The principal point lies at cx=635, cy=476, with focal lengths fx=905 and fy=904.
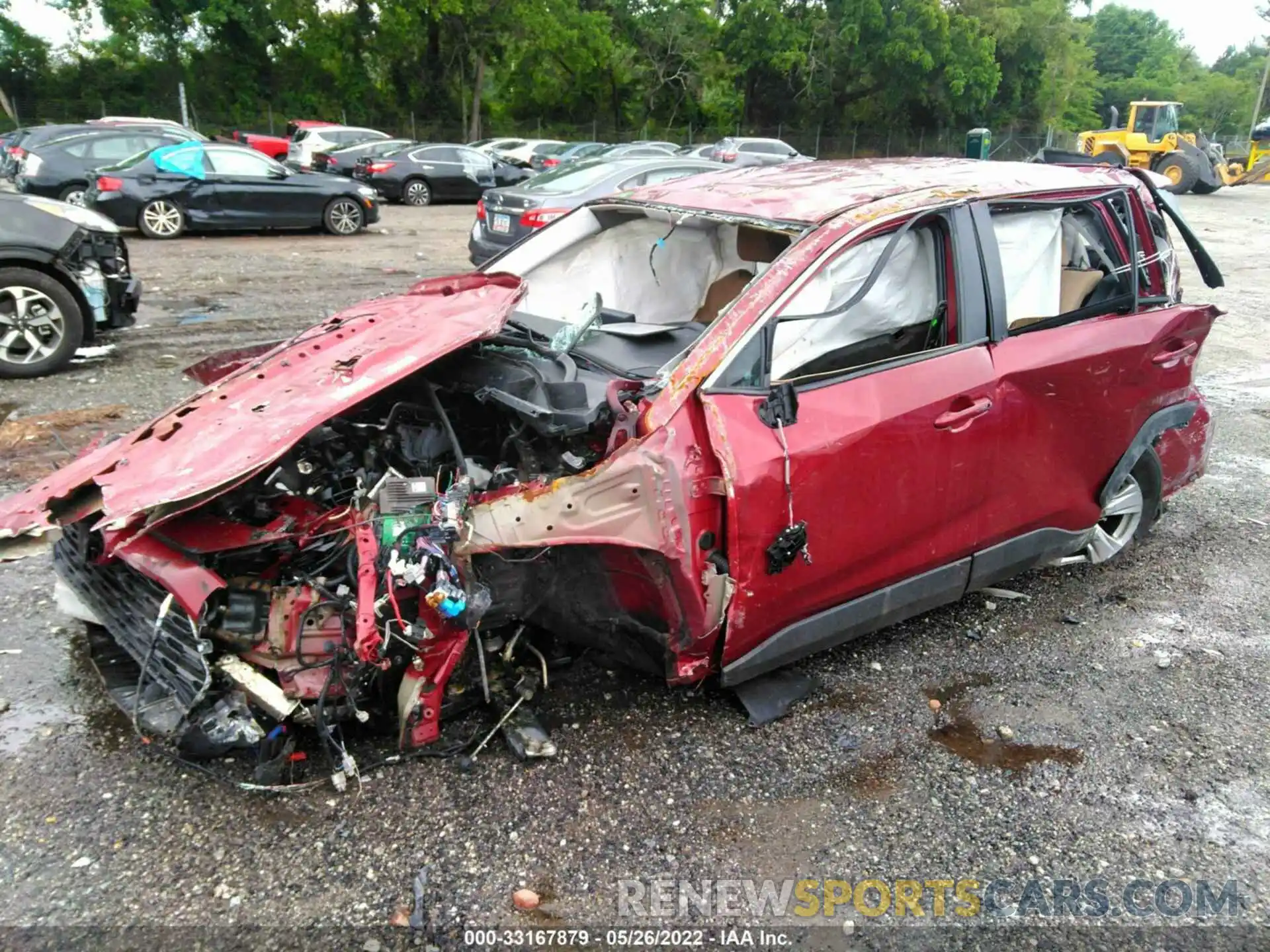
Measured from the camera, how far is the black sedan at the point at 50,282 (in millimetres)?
6309

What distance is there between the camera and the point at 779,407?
2.84 metres

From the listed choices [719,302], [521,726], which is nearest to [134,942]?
[521,726]

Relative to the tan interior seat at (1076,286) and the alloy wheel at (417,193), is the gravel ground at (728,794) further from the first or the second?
the alloy wheel at (417,193)

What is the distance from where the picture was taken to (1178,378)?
3957 millimetres

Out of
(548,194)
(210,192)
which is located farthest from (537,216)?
(210,192)

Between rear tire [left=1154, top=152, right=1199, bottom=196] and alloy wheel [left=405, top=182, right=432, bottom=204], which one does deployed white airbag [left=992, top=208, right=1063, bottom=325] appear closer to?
alloy wheel [left=405, top=182, right=432, bottom=204]

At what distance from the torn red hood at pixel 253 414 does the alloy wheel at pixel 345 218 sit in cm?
1163

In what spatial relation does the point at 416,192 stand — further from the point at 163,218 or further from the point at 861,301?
the point at 861,301

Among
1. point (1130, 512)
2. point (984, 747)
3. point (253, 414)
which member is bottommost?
point (984, 747)

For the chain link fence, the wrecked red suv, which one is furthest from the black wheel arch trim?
the chain link fence

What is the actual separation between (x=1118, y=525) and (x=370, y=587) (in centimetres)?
359

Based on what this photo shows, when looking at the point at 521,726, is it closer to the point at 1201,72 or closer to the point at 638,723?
the point at 638,723

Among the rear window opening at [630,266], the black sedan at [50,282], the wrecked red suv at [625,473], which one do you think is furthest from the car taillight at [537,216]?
the wrecked red suv at [625,473]

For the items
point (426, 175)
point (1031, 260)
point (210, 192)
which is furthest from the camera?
point (426, 175)
